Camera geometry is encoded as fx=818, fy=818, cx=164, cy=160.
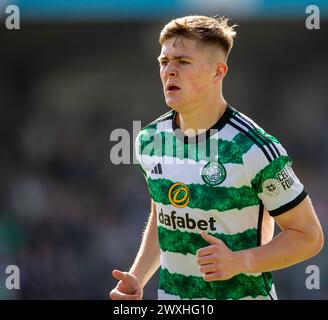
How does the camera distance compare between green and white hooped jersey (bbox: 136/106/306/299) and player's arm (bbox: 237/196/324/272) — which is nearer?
player's arm (bbox: 237/196/324/272)

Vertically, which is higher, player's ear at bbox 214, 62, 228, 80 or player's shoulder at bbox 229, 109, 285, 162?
player's ear at bbox 214, 62, 228, 80

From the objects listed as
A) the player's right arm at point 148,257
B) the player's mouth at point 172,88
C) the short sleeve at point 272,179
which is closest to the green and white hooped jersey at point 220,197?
the short sleeve at point 272,179

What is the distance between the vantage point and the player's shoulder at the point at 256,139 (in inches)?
159

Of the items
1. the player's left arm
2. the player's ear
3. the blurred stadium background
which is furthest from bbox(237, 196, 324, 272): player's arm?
the blurred stadium background

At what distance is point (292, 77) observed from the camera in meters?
12.4

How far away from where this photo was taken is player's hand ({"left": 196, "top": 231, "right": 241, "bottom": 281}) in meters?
3.77

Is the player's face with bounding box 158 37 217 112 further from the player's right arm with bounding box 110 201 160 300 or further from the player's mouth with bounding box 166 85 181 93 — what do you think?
the player's right arm with bounding box 110 201 160 300

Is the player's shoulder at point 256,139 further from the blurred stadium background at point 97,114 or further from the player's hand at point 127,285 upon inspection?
the blurred stadium background at point 97,114

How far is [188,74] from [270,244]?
96 cm

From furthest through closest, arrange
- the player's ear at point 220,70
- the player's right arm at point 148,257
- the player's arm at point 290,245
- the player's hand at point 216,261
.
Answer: the player's right arm at point 148,257
the player's ear at point 220,70
the player's arm at point 290,245
the player's hand at point 216,261

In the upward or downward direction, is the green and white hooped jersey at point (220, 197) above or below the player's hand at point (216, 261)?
above

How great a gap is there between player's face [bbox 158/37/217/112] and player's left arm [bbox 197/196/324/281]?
733 mm

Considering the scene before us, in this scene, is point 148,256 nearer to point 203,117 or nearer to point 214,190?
point 214,190

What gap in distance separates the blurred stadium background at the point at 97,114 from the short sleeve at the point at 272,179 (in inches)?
258
